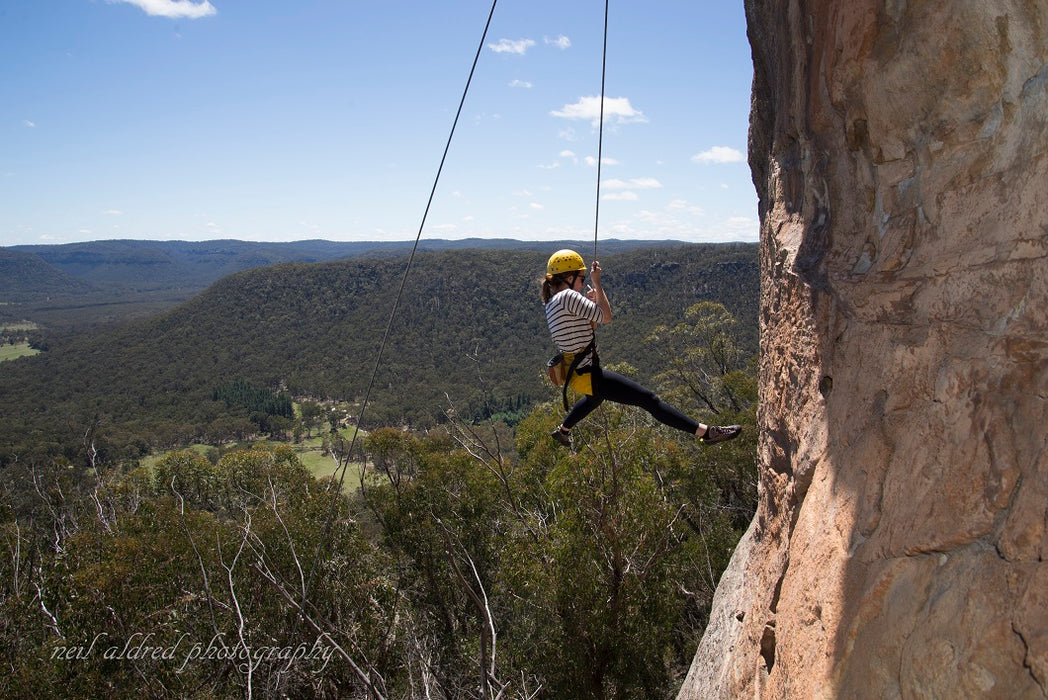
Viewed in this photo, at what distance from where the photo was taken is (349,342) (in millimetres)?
99812

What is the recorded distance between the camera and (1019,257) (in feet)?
8.22

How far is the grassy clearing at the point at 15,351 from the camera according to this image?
11320cm

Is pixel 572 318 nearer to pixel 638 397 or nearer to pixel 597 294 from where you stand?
pixel 597 294

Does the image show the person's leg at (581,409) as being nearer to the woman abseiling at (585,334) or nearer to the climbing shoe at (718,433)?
the woman abseiling at (585,334)

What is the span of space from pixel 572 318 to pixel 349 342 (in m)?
99.2

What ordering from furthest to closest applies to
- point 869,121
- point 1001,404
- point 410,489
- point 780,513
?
point 410,489 < point 780,513 < point 869,121 < point 1001,404

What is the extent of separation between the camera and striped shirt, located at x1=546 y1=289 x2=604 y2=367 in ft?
15.7

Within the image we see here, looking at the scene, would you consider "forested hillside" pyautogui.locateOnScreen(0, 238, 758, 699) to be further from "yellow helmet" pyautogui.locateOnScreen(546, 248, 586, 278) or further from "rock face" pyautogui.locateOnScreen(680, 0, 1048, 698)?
"yellow helmet" pyautogui.locateOnScreen(546, 248, 586, 278)

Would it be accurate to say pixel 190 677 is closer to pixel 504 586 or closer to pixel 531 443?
pixel 504 586

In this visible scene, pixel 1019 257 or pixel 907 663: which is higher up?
pixel 1019 257

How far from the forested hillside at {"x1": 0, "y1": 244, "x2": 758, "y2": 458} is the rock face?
41238 mm

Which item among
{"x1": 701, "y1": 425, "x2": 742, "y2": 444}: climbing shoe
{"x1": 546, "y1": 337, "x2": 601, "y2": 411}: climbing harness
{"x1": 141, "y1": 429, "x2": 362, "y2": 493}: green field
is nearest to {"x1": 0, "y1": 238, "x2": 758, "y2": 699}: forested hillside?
{"x1": 546, "y1": 337, "x2": 601, "y2": 411}: climbing harness

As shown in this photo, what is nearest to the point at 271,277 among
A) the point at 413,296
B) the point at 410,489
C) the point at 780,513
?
the point at 413,296

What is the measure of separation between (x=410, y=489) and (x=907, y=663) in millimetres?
14317
